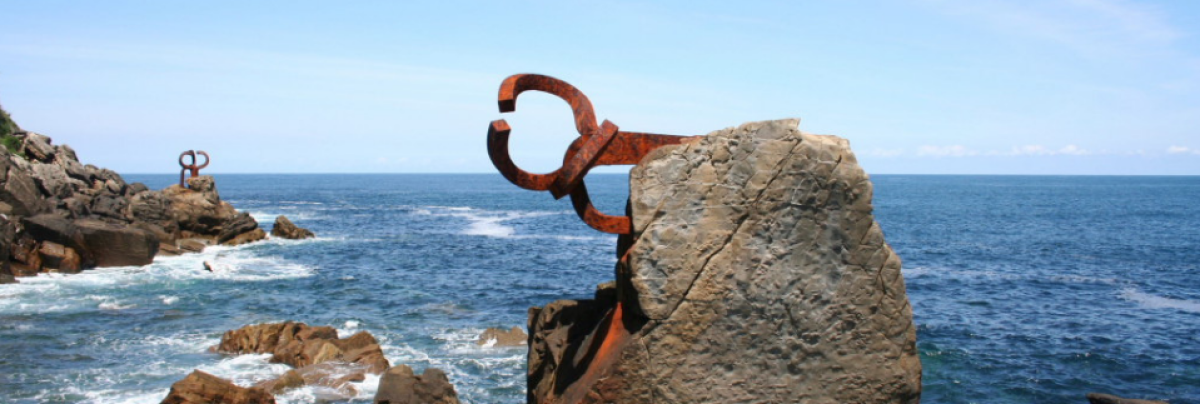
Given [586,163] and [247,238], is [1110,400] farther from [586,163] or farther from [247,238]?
[247,238]

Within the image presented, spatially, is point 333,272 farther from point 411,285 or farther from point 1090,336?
point 1090,336

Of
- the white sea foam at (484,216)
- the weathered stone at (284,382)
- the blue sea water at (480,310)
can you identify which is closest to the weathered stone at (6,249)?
the blue sea water at (480,310)

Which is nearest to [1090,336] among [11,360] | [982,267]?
[982,267]

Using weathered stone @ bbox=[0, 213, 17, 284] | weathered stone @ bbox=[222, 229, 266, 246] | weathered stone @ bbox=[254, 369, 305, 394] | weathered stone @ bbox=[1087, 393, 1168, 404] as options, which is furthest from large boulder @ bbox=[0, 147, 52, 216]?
weathered stone @ bbox=[1087, 393, 1168, 404]

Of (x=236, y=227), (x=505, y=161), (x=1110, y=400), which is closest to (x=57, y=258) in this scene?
(x=236, y=227)

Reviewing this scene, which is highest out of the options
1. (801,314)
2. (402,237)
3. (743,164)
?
(743,164)

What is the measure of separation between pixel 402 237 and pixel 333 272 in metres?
14.7

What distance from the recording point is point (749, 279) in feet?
22.2

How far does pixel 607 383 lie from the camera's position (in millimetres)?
6723

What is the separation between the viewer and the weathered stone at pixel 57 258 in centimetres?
2508

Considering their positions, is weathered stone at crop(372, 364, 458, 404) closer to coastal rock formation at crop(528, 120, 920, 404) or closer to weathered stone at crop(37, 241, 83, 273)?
coastal rock formation at crop(528, 120, 920, 404)

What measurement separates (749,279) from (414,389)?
7.09 m

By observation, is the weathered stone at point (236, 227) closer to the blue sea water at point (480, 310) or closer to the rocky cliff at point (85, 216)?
the rocky cliff at point (85, 216)

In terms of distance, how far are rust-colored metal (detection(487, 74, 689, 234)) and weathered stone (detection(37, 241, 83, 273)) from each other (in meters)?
23.8
